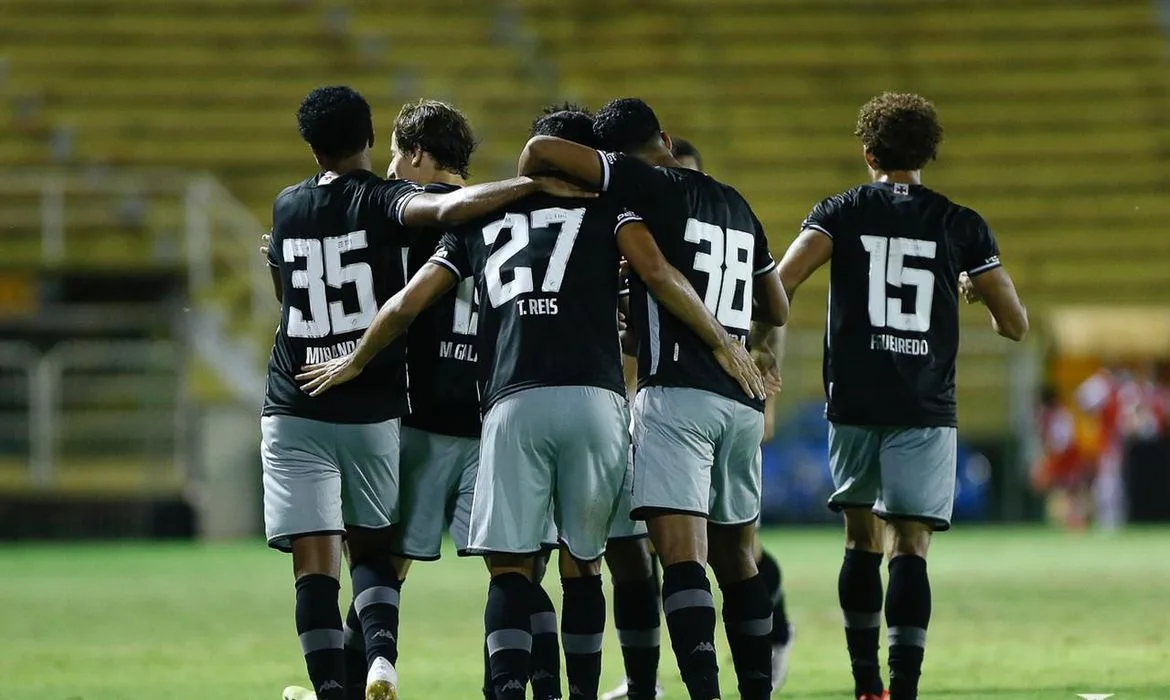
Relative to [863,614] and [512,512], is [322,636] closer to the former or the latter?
[512,512]

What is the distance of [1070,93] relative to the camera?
969 inches

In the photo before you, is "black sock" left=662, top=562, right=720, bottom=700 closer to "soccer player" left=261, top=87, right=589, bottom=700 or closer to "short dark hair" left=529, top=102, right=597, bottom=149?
"soccer player" left=261, top=87, right=589, bottom=700

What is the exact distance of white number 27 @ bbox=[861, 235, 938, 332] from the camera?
698 centimetres

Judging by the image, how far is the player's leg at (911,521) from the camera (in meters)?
6.71

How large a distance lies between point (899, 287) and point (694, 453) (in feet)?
4.16

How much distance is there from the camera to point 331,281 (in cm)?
645

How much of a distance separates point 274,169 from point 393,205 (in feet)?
55.5

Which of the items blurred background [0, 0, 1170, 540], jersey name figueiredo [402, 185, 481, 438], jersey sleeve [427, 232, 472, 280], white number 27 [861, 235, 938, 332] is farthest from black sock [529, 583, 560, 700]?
blurred background [0, 0, 1170, 540]

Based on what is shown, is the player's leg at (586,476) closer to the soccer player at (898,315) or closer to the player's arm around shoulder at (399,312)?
the player's arm around shoulder at (399,312)

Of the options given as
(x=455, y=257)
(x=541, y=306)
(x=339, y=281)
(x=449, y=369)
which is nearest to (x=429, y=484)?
(x=449, y=369)

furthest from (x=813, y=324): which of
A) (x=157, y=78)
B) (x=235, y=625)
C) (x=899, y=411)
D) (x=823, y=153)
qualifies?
(x=899, y=411)

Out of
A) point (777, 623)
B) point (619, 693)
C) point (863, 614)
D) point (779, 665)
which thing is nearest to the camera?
point (863, 614)

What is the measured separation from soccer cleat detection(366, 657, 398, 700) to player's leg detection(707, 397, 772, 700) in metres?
1.14

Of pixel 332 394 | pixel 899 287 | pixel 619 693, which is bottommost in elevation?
pixel 619 693
